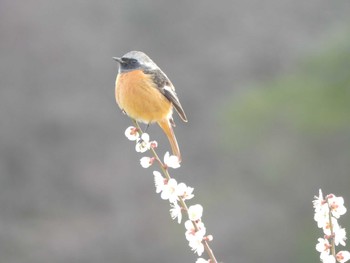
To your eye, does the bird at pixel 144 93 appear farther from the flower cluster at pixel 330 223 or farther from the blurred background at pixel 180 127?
the blurred background at pixel 180 127

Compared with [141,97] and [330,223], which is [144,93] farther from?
[330,223]

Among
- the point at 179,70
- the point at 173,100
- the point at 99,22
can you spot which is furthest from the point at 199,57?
the point at 173,100

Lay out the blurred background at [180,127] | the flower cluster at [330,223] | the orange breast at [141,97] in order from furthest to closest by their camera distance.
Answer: the blurred background at [180,127]
the orange breast at [141,97]
the flower cluster at [330,223]

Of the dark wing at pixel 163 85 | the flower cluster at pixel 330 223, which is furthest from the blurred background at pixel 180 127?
the flower cluster at pixel 330 223

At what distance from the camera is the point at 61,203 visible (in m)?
14.9

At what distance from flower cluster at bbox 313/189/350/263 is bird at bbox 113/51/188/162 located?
1.30 meters

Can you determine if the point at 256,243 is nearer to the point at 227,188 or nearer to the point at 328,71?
the point at 227,188

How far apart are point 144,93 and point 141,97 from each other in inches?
0.8

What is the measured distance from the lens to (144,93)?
12.8 feet

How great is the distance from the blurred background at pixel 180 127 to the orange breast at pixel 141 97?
585 centimetres

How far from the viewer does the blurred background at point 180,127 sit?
11297 mm

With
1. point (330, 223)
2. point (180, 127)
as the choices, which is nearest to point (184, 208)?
point (330, 223)

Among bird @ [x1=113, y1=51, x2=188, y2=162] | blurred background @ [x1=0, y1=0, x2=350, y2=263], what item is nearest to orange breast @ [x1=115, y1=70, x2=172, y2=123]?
bird @ [x1=113, y1=51, x2=188, y2=162]

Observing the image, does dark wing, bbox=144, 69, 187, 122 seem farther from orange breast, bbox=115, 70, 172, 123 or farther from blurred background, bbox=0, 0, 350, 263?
blurred background, bbox=0, 0, 350, 263
